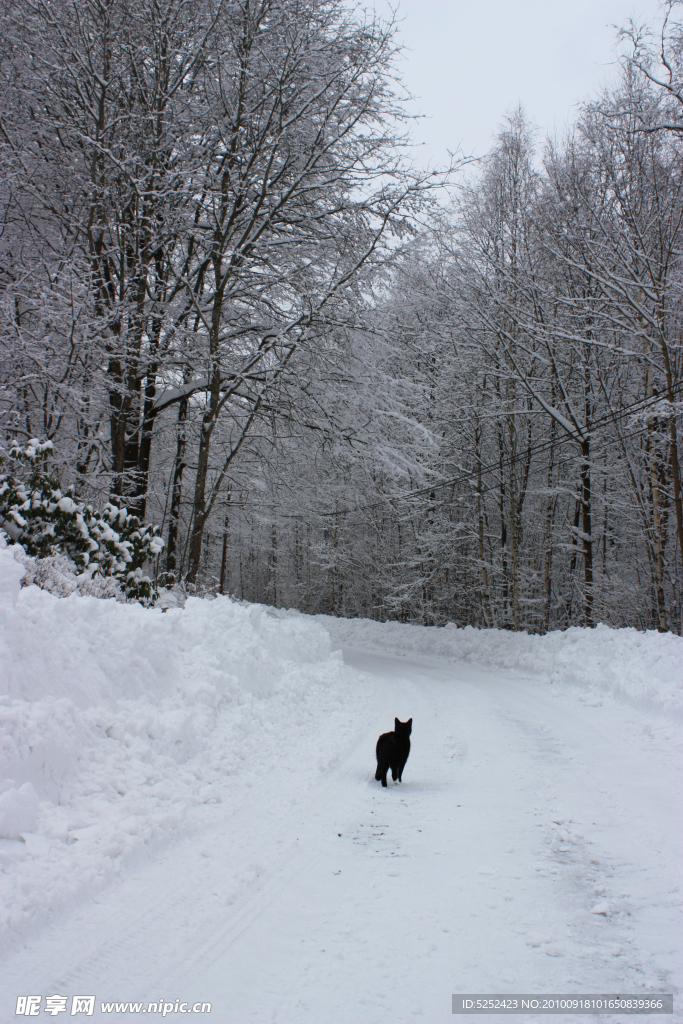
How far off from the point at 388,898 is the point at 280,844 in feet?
2.95

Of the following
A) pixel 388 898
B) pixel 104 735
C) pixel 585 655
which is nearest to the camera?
→ pixel 388 898

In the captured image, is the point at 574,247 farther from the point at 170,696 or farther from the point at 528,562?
the point at 170,696

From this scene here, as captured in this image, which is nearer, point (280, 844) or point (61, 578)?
point (280, 844)

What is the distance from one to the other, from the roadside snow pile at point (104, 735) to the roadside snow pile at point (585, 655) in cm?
503

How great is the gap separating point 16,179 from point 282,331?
17.5ft

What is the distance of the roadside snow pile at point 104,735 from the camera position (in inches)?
122

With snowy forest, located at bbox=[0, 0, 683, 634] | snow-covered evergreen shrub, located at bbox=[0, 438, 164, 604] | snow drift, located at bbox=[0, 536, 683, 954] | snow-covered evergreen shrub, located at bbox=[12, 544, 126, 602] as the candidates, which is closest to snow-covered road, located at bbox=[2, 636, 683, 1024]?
snow drift, located at bbox=[0, 536, 683, 954]

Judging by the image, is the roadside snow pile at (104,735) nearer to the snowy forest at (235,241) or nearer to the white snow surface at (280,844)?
the white snow surface at (280,844)

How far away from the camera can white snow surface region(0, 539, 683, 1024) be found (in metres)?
2.47

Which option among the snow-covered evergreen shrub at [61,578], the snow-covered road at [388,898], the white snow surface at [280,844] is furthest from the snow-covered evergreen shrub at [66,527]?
the snow-covered road at [388,898]

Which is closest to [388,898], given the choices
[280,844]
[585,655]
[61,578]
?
[280,844]

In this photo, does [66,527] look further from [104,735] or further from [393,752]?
[393,752]

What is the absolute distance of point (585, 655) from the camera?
1160 cm

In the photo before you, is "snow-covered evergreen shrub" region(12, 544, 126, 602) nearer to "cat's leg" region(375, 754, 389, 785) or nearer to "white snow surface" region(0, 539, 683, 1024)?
"white snow surface" region(0, 539, 683, 1024)
